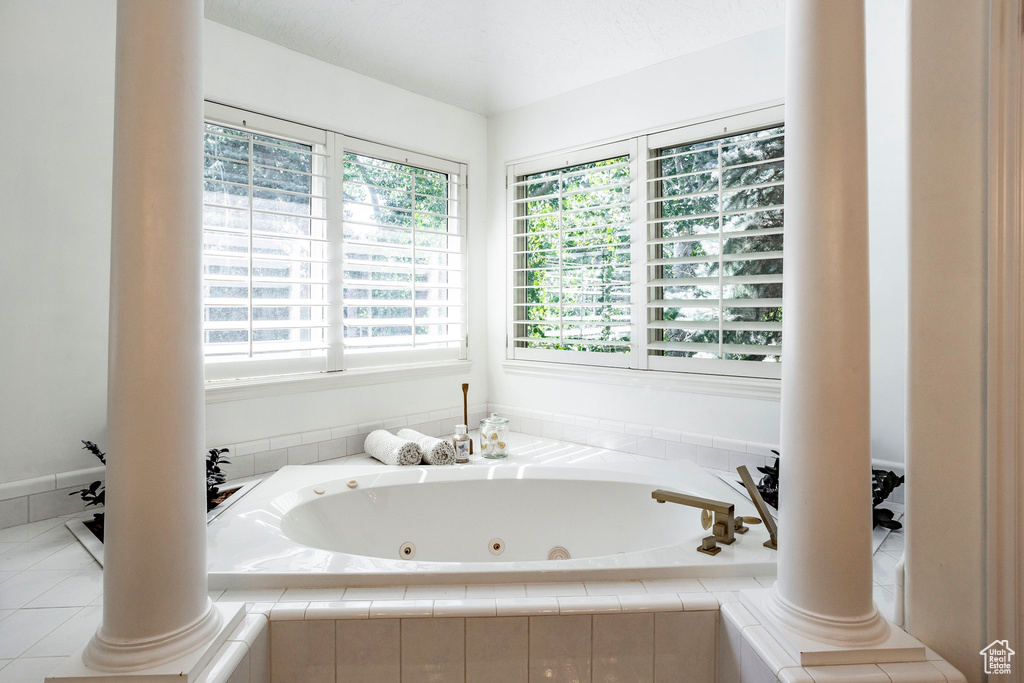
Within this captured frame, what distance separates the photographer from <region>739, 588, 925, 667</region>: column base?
1.12 meters

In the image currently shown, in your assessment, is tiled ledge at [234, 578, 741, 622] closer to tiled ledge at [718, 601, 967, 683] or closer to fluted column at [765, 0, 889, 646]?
tiled ledge at [718, 601, 967, 683]

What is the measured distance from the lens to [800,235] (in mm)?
1196

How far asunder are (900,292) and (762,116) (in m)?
0.90

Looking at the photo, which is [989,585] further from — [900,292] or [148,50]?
[148,50]

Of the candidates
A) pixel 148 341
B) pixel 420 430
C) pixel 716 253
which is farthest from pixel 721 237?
pixel 148 341

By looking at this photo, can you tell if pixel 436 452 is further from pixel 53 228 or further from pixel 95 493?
pixel 53 228

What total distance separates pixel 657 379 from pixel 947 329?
1.50 metres

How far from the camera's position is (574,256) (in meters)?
2.96

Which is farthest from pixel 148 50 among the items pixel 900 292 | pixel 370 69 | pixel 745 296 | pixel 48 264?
pixel 900 292

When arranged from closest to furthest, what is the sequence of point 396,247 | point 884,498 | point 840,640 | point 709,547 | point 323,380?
1. point 840,640
2. point 709,547
3. point 884,498
4. point 323,380
5. point 396,247

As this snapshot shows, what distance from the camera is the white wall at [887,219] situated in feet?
6.63

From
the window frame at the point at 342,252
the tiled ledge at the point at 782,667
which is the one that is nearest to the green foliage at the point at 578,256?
the window frame at the point at 342,252

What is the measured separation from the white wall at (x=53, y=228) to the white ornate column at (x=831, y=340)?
7.34ft

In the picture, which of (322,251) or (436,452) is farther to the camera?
(322,251)
